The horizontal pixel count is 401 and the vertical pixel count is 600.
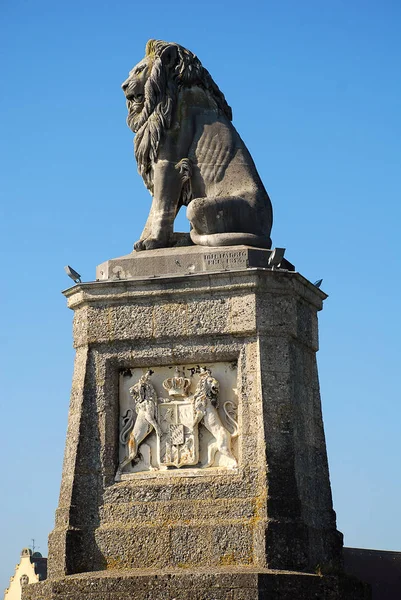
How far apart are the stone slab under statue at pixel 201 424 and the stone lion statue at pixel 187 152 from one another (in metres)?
0.03

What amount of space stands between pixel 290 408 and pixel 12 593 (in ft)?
81.1

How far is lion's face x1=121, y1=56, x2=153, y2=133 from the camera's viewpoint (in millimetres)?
17156

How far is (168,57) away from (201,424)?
464 centimetres

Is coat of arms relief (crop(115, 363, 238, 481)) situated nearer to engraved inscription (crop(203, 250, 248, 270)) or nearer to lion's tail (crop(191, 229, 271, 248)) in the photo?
engraved inscription (crop(203, 250, 248, 270))

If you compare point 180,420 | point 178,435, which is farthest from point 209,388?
point 178,435

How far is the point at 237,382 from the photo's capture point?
15.5 metres

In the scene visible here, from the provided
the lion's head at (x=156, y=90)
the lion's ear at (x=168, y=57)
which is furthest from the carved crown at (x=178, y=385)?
the lion's ear at (x=168, y=57)

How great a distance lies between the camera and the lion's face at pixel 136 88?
56.3 feet

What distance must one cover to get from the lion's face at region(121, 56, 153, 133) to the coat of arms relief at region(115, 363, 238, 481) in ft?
11.2

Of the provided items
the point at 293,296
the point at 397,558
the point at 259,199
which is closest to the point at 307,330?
the point at 293,296

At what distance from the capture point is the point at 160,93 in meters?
16.9

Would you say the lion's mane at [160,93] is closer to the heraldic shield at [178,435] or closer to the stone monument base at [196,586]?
the heraldic shield at [178,435]

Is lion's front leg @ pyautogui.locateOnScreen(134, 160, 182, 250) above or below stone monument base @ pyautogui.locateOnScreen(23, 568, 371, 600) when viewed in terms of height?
above

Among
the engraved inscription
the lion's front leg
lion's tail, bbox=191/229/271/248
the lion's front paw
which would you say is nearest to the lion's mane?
the lion's front leg
